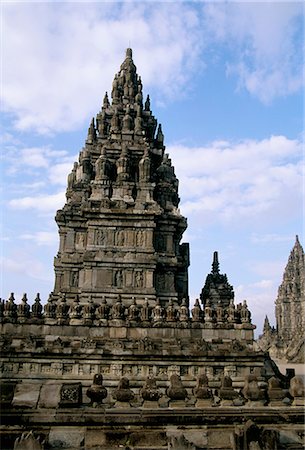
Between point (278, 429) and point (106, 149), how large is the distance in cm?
2167

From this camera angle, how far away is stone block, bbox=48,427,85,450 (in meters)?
9.80

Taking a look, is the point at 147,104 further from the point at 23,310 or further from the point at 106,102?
the point at 23,310

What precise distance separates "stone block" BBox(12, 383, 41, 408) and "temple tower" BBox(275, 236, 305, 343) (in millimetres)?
59137

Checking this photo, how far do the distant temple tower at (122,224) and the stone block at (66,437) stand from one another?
1360 cm

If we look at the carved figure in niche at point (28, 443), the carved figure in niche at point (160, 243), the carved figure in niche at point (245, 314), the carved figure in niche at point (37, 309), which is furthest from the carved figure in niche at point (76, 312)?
the carved figure in niche at point (28, 443)

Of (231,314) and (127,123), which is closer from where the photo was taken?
(231,314)

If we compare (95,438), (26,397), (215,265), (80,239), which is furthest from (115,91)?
(95,438)

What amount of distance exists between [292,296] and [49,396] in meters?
65.9

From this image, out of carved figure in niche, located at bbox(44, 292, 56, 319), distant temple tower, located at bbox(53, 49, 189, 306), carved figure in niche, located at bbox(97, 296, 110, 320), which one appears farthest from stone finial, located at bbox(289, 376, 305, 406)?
distant temple tower, located at bbox(53, 49, 189, 306)

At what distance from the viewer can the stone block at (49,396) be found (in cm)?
1084

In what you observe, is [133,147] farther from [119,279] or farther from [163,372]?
[163,372]

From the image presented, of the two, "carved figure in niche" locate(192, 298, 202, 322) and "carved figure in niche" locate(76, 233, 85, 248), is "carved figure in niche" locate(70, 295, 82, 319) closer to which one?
"carved figure in niche" locate(192, 298, 202, 322)

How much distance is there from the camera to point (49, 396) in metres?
11.2

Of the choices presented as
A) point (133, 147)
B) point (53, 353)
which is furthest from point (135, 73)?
point (53, 353)
